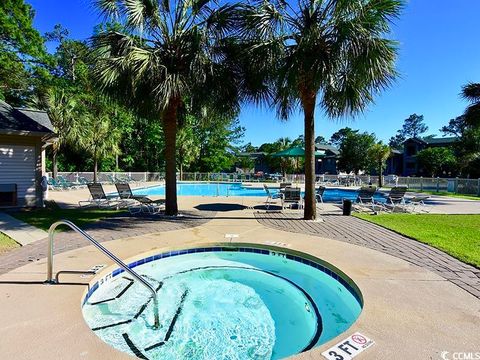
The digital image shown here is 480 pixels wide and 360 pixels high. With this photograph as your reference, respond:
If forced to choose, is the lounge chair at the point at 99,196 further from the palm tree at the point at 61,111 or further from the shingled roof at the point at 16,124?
the palm tree at the point at 61,111

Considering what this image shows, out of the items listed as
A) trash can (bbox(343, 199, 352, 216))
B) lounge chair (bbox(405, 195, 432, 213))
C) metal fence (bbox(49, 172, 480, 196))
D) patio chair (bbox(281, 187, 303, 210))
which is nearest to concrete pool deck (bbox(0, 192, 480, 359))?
trash can (bbox(343, 199, 352, 216))

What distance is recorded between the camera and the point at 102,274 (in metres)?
4.55

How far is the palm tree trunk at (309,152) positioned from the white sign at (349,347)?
654 cm

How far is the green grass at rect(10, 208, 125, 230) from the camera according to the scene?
867 cm

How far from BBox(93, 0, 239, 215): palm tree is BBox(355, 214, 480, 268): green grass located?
6225 millimetres

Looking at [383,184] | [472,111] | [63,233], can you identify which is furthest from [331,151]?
[63,233]

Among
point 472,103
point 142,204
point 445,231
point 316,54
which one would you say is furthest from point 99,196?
point 472,103

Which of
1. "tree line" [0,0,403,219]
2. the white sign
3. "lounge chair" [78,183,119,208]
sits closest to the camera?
the white sign

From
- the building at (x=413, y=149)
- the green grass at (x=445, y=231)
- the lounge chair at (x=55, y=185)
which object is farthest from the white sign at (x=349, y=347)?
the building at (x=413, y=149)

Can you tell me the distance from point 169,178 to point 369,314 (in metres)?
7.87

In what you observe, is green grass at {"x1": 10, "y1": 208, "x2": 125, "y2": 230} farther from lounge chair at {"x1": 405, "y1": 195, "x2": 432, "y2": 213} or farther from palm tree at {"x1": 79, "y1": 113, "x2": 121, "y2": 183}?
palm tree at {"x1": 79, "y1": 113, "x2": 121, "y2": 183}

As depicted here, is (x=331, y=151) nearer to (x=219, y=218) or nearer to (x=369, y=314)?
(x=219, y=218)

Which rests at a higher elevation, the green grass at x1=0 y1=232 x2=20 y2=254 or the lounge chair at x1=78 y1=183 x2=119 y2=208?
the lounge chair at x1=78 y1=183 x2=119 y2=208

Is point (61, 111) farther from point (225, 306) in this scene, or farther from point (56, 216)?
point (225, 306)
